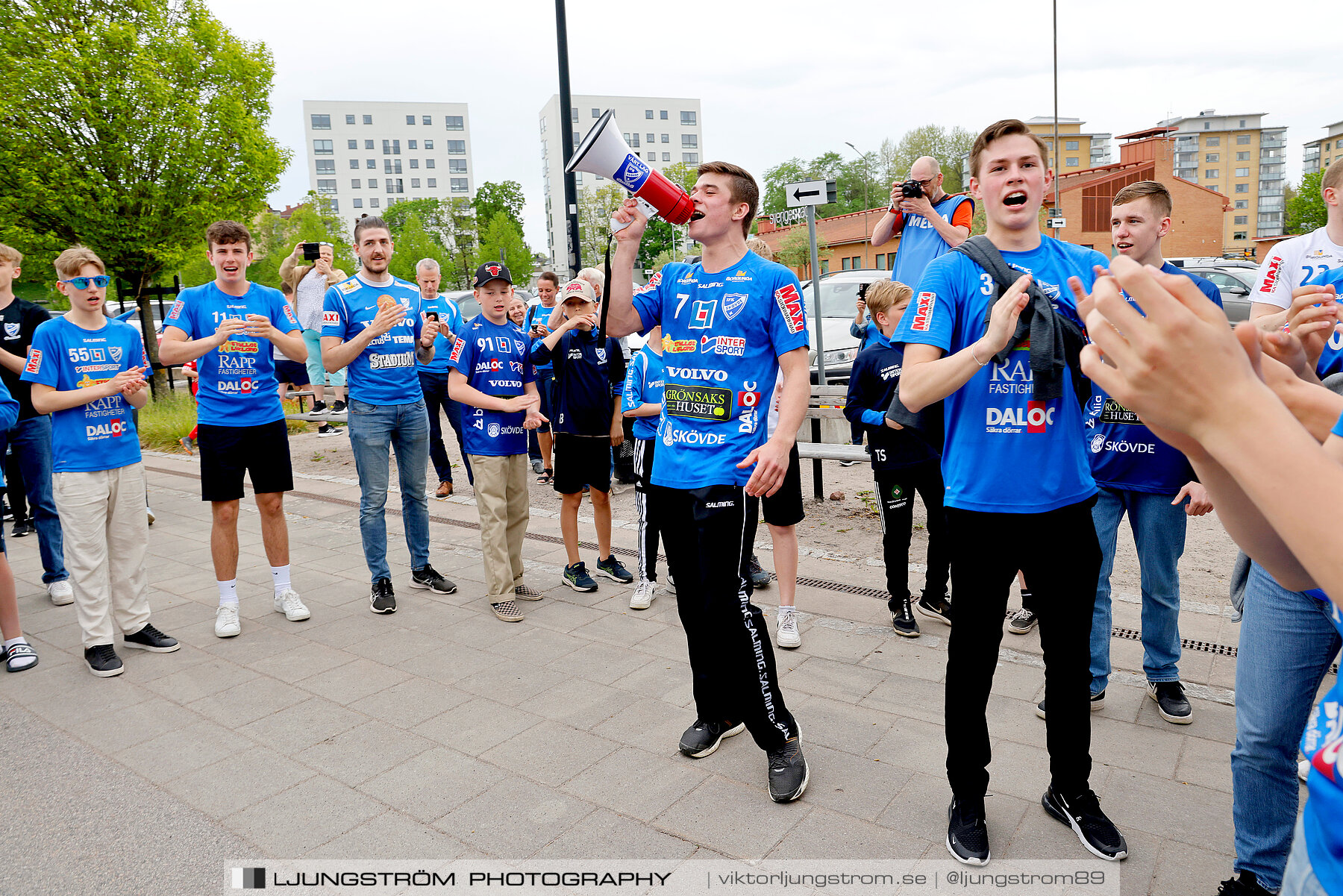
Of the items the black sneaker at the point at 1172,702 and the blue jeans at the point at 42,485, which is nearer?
the black sneaker at the point at 1172,702

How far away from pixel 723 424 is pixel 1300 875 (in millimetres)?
2343

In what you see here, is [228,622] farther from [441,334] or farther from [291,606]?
Result: [441,334]

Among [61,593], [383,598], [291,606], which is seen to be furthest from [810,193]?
[61,593]

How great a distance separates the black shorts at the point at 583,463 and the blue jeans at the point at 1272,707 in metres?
4.05

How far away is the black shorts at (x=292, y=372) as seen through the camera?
1384 cm

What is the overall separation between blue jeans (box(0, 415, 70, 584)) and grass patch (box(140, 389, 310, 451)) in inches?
231

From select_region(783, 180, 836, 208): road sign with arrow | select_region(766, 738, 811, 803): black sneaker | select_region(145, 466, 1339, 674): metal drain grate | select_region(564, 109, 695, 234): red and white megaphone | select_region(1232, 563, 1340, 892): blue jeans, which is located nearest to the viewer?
select_region(1232, 563, 1340, 892): blue jeans

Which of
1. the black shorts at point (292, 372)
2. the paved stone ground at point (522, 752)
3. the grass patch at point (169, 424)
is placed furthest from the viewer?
the black shorts at point (292, 372)

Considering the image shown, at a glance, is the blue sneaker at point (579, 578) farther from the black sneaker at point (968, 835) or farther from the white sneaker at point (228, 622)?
the black sneaker at point (968, 835)

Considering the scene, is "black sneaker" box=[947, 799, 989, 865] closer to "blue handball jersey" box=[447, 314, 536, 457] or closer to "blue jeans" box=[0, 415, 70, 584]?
"blue handball jersey" box=[447, 314, 536, 457]

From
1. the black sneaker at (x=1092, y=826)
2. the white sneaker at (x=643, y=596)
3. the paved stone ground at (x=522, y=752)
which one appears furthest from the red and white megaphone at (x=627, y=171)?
the white sneaker at (x=643, y=596)

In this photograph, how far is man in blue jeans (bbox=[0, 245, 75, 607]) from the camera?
5.96 metres

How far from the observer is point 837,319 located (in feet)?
45.1

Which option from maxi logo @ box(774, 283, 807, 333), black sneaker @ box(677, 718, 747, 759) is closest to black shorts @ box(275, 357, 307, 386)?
black sneaker @ box(677, 718, 747, 759)
